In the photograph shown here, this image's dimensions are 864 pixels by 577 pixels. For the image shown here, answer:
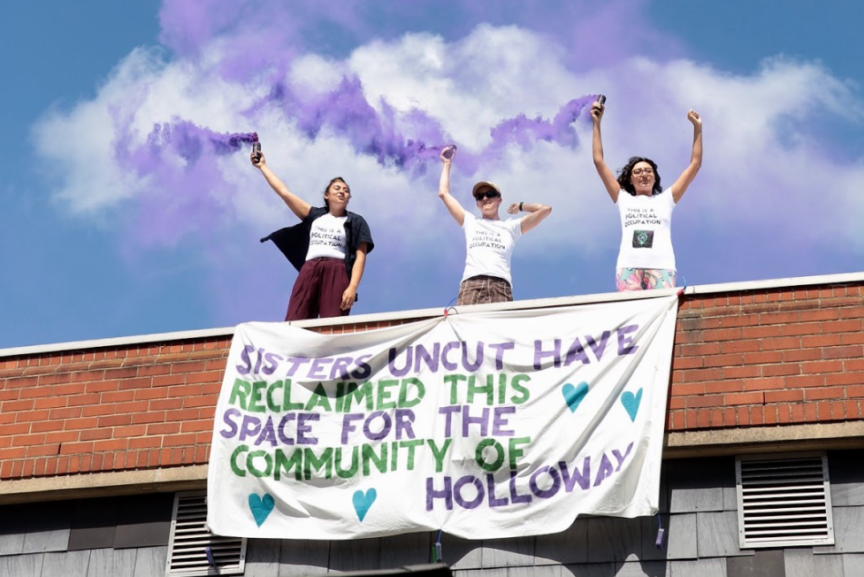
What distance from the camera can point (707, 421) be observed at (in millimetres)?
10711

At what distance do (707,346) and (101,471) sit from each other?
16.9ft

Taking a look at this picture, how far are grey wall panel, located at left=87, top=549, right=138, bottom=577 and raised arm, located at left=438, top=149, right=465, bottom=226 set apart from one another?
4040 millimetres

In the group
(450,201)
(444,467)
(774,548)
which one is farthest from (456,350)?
(774,548)

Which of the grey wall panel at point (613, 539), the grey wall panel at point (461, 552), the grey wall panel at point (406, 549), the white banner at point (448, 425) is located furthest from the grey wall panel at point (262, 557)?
the grey wall panel at point (613, 539)

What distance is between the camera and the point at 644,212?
1213 cm

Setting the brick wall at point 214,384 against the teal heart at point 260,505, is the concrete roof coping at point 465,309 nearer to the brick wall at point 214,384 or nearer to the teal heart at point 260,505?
the brick wall at point 214,384

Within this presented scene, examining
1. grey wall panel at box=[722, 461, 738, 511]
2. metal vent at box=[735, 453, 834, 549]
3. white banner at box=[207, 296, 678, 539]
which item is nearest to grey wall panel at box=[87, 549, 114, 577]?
white banner at box=[207, 296, 678, 539]

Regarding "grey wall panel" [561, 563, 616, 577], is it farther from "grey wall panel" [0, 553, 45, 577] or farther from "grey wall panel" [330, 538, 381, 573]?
"grey wall panel" [0, 553, 45, 577]

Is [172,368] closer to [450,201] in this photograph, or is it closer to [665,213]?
[450,201]

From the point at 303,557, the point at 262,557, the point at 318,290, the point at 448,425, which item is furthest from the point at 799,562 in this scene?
the point at 318,290

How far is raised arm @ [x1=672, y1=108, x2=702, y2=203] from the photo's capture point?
40.5 ft

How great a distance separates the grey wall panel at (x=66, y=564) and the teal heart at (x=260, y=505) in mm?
1566

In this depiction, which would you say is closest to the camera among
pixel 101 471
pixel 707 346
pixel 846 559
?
pixel 846 559

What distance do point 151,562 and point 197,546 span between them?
41cm
